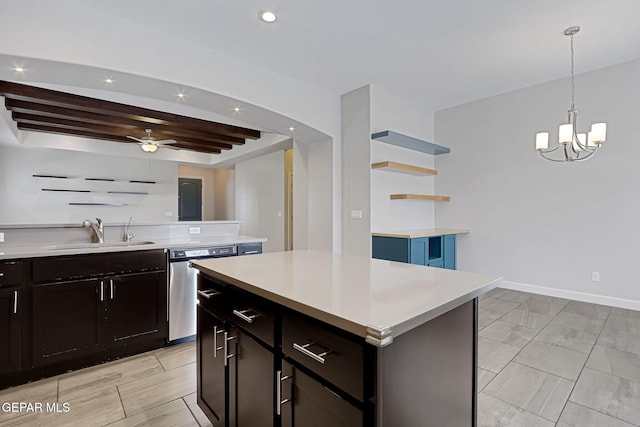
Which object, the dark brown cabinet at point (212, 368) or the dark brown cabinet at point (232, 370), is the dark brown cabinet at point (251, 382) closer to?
the dark brown cabinet at point (232, 370)

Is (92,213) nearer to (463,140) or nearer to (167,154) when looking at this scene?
(167,154)

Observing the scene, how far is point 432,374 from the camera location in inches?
43.5

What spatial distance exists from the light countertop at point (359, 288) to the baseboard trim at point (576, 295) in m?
3.84

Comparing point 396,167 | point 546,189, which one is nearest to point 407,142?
point 396,167

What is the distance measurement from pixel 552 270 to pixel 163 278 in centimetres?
491

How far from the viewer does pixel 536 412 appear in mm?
1873

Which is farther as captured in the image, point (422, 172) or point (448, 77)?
point (422, 172)

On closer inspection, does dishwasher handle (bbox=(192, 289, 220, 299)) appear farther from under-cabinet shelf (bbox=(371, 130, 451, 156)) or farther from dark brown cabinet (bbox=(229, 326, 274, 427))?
under-cabinet shelf (bbox=(371, 130, 451, 156))

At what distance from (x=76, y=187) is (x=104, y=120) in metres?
3.08

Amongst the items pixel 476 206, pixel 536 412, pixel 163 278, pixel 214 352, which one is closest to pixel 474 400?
pixel 536 412

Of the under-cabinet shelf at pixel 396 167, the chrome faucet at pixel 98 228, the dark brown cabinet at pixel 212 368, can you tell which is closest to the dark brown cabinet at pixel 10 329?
the chrome faucet at pixel 98 228

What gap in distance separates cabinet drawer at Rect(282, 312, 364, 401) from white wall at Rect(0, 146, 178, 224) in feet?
26.2

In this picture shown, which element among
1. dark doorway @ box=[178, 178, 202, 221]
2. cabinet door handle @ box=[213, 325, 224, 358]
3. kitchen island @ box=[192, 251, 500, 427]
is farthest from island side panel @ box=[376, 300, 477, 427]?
dark doorway @ box=[178, 178, 202, 221]

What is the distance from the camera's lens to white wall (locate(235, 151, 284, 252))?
673cm
